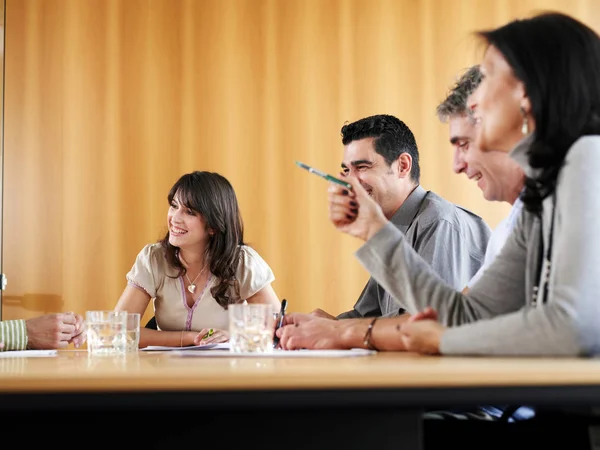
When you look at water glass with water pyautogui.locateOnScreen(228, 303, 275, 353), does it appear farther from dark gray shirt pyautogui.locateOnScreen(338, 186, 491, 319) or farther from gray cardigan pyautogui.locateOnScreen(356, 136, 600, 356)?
dark gray shirt pyautogui.locateOnScreen(338, 186, 491, 319)

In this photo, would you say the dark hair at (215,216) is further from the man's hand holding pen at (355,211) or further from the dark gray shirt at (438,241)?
the man's hand holding pen at (355,211)

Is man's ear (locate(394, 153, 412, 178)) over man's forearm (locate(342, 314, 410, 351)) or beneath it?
over

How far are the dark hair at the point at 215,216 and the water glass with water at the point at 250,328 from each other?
1.65m

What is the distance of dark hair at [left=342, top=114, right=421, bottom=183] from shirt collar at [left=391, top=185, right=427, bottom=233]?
167 millimetres

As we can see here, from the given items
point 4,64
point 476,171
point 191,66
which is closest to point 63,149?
point 4,64

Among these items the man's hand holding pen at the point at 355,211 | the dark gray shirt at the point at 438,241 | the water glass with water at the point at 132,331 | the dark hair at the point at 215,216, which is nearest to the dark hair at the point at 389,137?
the dark gray shirt at the point at 438,241

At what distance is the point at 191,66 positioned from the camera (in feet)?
13.6

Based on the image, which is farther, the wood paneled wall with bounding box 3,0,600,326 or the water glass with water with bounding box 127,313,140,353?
the wood paneled wall with bounding box 3,0,600,326

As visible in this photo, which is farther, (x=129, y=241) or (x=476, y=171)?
(x=129, y=241)

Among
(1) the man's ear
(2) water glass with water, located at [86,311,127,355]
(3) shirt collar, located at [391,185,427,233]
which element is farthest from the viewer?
(1) the man's ear

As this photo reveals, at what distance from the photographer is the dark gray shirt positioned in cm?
241

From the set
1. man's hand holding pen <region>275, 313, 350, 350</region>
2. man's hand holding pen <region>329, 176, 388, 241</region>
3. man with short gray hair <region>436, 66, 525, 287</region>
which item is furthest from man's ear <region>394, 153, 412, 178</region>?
man's hand holding pen <region>275, 313, 350, 350</region>

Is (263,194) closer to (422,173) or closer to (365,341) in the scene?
(422,173)

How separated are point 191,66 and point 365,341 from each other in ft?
9.59
